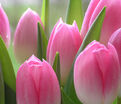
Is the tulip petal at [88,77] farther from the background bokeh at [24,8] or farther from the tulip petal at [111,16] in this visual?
the background bokeh at [24,8]

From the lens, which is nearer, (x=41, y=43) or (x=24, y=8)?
(x=41, y=43)

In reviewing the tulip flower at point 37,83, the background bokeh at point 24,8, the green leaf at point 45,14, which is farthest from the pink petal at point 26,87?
the background bokeh at point 24,8

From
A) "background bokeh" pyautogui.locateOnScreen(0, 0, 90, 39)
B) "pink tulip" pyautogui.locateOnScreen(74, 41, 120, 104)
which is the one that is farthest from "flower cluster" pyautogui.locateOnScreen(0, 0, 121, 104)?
"background bokeh" pyautogui.locateOnScreen(0, 0, 90, 39)

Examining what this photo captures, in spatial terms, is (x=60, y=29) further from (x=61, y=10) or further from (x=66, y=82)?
(x=61, y=10)

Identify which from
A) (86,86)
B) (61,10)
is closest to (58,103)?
(86,86)

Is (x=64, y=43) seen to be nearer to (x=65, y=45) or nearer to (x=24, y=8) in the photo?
(x=65, y=45)

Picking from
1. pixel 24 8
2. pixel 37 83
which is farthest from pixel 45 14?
pixel 24 8
